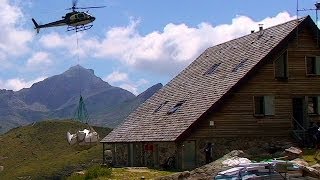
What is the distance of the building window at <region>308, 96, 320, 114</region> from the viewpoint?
45844 millimetres

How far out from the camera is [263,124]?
144 ft

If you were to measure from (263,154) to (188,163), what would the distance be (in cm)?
477

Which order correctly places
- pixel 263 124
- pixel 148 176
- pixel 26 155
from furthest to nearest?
pixel 26 155
pixel 263 124
pixel 148 176

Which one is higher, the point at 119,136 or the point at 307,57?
the point at 307,57

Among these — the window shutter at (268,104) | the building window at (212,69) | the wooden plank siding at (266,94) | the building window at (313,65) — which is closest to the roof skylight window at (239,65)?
the wooden plank siding at (266,94)

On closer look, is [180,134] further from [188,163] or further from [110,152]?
[110,152]

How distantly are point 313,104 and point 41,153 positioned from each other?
136 m

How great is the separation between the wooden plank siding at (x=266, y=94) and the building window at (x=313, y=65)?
34 cm

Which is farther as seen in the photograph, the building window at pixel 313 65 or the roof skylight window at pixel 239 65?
the building window at pixel 313 65

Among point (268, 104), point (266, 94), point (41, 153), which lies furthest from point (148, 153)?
point (41, 153)

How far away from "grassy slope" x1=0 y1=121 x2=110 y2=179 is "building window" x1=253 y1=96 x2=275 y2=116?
3411 inches

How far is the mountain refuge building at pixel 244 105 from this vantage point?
138 feet

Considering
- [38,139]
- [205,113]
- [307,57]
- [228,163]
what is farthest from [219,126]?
[38,139]

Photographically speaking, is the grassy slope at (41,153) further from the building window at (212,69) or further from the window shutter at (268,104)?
the window shutter at (268,104)
